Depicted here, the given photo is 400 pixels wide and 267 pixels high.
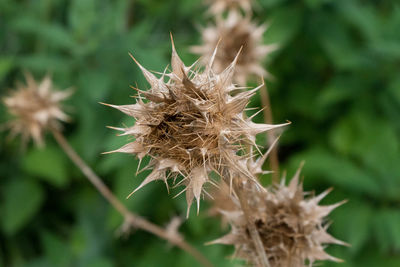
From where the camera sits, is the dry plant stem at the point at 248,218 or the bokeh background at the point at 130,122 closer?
the dry plant stem at the point at 248,218

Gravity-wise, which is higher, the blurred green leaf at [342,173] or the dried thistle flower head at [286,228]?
the dried thistle flower head at [286,228]

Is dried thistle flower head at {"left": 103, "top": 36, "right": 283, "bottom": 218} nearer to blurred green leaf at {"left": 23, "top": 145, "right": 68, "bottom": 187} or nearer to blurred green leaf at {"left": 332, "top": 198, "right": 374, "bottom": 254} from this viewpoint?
blurred green leaf at {"left": 332, "top": 198, "right": 374, "bottom": 254}

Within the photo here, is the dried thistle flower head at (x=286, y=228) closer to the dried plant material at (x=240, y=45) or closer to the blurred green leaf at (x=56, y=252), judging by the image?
the dried plant material at (x=240, y=45)

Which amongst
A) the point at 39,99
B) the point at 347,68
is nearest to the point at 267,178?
the point at 347,68

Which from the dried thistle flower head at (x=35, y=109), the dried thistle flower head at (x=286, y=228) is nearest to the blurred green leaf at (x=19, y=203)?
the dried thistle flower head at (x=35, y=109)

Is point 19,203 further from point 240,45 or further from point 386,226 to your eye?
point 386,226

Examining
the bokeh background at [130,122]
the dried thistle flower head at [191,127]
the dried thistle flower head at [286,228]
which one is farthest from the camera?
the bokeh background at [130,122]

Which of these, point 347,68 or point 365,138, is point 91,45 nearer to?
point 347,68
